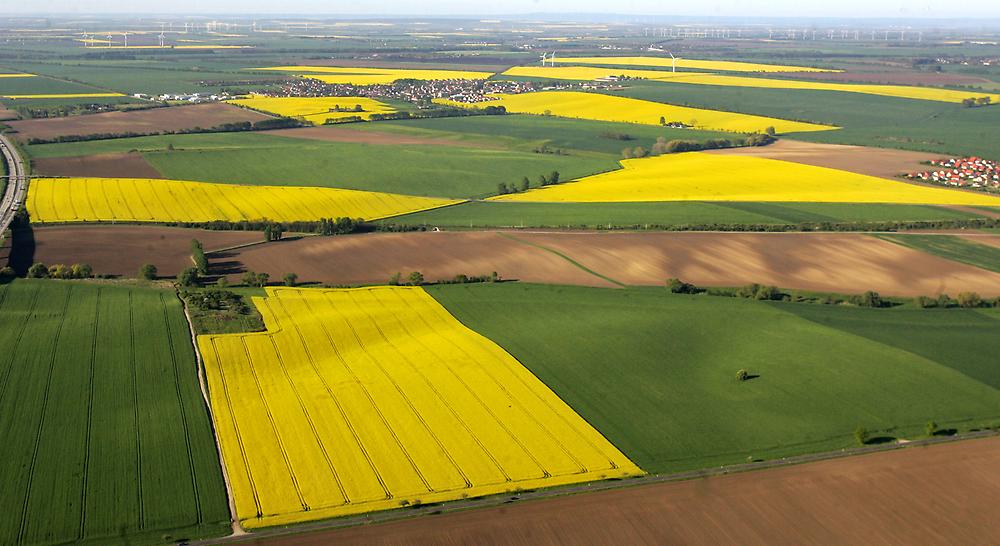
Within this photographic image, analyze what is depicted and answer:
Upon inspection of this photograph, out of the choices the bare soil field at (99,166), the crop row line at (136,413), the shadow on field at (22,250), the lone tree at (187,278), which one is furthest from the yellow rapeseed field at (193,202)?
the crop row line at (136,413)

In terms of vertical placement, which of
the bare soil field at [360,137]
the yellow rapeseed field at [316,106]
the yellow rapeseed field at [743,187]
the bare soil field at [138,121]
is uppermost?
the yellow rapeseed field at [316,106]

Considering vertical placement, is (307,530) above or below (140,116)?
below

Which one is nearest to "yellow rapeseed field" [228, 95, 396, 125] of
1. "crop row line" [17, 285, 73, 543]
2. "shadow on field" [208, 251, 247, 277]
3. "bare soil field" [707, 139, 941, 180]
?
"bare soil field" [707, 139, 941, 180]

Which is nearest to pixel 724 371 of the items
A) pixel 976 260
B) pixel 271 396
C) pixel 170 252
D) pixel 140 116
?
pixel 271 396

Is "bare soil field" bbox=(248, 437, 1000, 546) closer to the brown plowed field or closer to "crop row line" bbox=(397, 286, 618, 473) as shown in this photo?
"crop row line" bbox=(397, 286, 618, 473)

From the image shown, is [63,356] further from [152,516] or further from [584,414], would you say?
[584,414]

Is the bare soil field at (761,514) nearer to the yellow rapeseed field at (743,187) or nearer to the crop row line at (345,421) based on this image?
the crop row line at (345,421)
